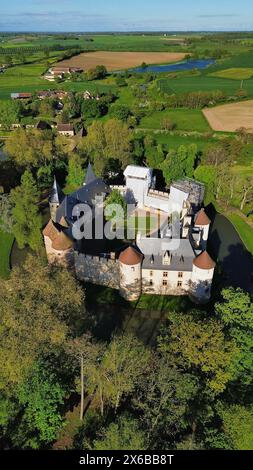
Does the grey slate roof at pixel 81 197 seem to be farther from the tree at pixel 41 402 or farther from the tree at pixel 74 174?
the tree at pixel 41 402

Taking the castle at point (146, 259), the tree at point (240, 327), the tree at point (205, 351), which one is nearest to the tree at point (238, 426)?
the tree at point (205, 351)

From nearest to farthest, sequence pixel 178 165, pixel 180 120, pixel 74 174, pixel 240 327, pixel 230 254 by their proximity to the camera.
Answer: pixel 240 327, pixel 230 254, pixel 74 174, pixel 178 165, pixel 180 120

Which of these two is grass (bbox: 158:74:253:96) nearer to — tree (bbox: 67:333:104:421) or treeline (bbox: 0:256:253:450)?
treeline (bbox: 0:256:253:450)

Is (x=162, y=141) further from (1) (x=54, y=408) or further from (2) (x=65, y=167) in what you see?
(1) (x=54, y=408)

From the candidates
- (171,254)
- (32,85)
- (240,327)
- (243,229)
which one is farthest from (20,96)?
(240,327)

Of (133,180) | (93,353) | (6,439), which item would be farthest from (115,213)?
(6,439)

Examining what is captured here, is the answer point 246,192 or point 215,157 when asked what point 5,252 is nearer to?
point 246,192

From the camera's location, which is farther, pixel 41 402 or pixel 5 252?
pixel 5 252
